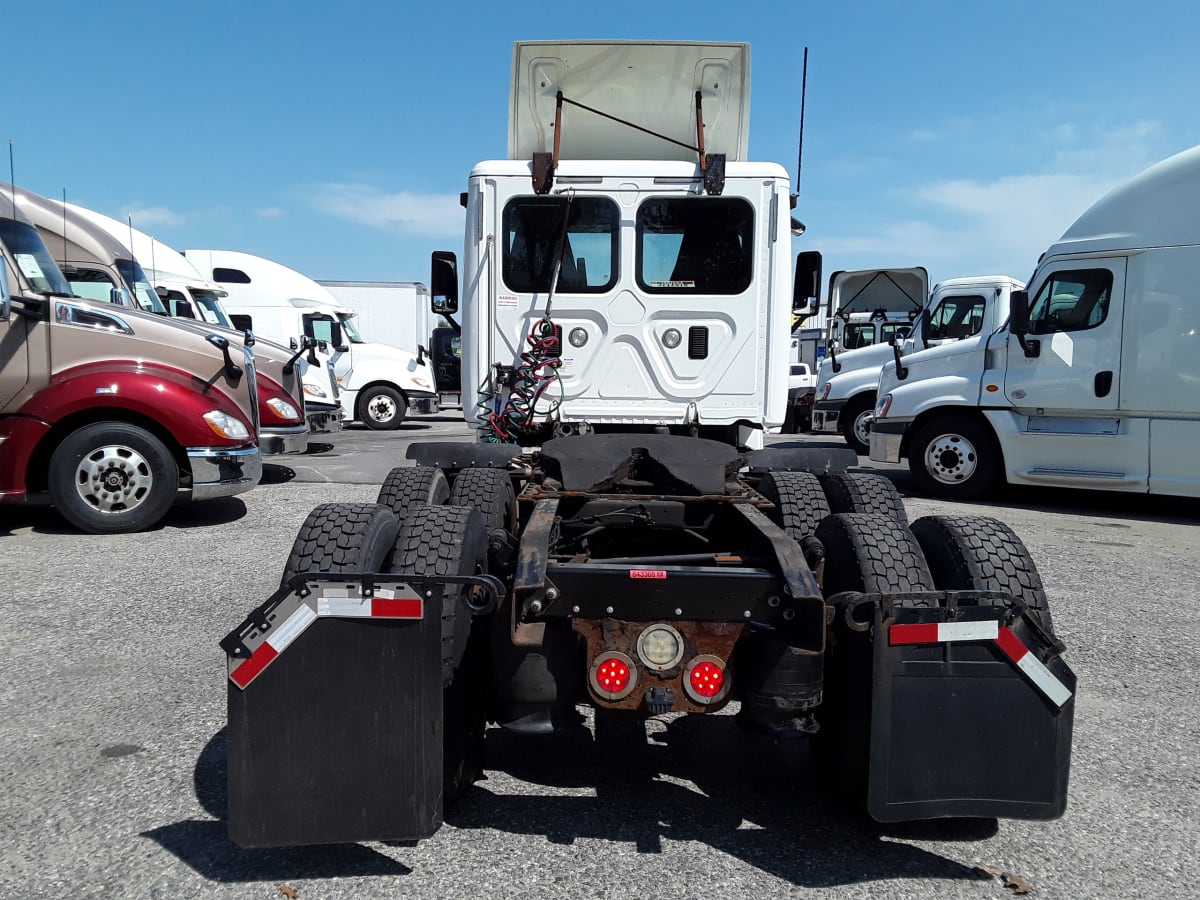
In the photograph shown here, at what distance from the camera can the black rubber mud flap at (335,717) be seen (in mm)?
2445

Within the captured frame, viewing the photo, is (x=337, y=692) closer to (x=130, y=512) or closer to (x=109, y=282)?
(x=130, y=512)

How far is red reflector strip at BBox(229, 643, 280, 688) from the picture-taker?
244 cm

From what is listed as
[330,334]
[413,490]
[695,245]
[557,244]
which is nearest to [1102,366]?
[695,245]

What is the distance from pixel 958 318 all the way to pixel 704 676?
12.7 metres

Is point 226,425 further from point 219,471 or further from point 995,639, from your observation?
point 995,639

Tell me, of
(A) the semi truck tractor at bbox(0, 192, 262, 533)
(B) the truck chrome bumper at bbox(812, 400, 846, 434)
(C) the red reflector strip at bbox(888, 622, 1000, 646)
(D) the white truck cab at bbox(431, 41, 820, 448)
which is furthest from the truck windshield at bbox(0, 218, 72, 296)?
(B) the truck chrome bumper at bbox(812, 400, 846, 434)

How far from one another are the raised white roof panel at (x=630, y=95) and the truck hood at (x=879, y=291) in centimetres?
1348

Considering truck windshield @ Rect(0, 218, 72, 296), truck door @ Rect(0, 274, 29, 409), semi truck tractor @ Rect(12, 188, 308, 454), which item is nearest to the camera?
truck door @ Rect(0, 274, 29, 409)

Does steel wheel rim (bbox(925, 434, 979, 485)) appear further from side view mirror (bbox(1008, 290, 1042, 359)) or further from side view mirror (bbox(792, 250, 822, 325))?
side view mirror (bbox(792, 250, 822, 325))

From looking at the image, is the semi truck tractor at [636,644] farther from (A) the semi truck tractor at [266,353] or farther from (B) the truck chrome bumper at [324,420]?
(B) the truck chrome bumper at [324,420]

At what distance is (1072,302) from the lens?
30.3ft

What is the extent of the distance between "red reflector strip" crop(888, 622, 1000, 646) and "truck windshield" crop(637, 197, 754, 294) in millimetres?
4034

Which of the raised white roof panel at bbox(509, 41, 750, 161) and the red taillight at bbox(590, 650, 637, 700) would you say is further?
the raised white roof panel at bbox(509, 41, 750, 161)

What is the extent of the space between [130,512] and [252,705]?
18.3 feet
